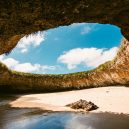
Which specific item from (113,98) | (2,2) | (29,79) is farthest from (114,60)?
(2,2)

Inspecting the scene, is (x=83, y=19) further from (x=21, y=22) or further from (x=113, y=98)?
(x=113, y=98)

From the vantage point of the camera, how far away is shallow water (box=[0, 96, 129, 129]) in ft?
35.6

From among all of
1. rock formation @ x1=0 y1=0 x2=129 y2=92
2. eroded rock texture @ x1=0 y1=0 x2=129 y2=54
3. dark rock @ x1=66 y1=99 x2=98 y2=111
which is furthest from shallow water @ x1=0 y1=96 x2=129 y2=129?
eroded rock texture @ x1=0 y1=0 x2=129 y2=54

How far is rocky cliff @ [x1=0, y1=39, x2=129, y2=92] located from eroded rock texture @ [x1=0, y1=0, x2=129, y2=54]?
14.4 meters

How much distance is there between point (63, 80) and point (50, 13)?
18951mm

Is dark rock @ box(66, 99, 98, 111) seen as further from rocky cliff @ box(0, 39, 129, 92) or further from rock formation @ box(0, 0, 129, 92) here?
rocky cliff @ box(0, 39, 129, 92)

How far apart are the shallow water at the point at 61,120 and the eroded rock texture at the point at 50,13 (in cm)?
390

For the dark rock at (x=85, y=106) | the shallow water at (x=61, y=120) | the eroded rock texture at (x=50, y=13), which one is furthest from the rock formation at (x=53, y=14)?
the dark rock at (x=85, y=106)

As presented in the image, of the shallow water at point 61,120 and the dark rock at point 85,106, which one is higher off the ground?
the dark rock at point 85,106

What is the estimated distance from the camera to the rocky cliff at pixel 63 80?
23.6 meters

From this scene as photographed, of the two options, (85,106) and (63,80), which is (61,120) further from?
(63,80)

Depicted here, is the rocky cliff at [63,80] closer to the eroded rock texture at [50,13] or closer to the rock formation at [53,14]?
the rock formation at [53,14]

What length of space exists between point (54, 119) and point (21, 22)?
5.71 m

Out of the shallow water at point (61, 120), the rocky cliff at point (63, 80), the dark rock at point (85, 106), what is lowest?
the shallow water at point (61, 120)
